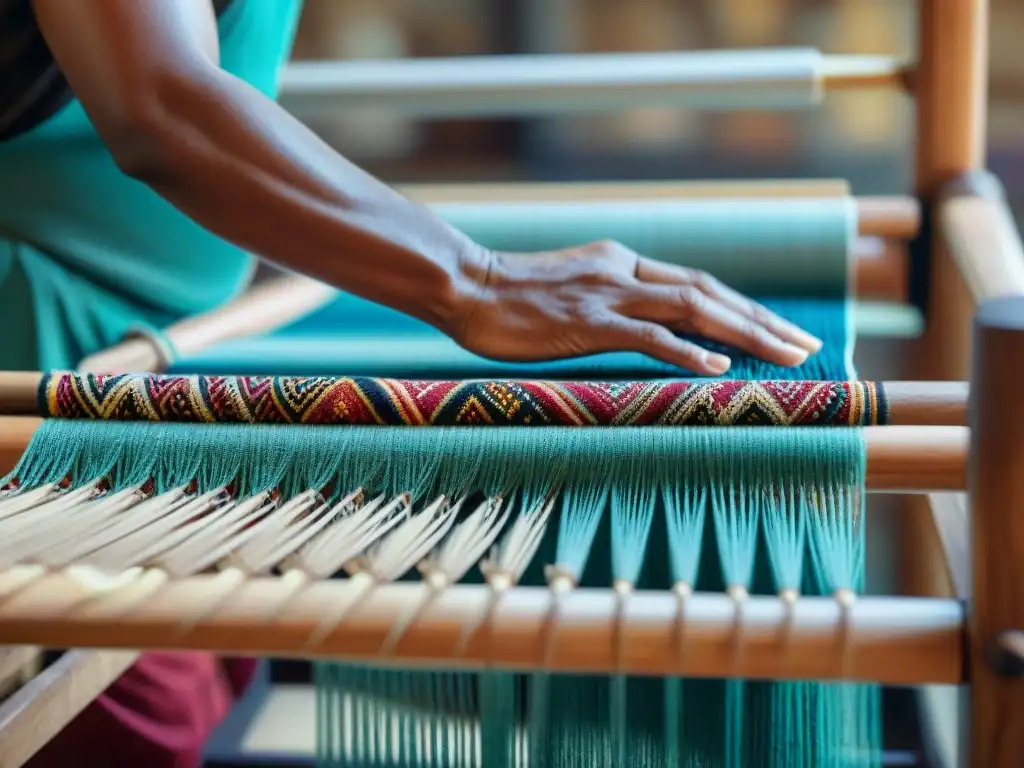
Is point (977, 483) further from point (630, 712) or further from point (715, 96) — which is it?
point (715, 96)

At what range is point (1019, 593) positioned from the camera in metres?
0.46

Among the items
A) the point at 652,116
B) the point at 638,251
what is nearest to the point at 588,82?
the point at 638,251

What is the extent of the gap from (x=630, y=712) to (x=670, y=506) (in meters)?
0.16

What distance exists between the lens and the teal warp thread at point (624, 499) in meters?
0.52

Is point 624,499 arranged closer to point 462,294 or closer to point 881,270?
point 462,294

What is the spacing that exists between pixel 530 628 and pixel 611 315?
10.2 inches

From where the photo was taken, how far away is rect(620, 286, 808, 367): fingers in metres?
0.69

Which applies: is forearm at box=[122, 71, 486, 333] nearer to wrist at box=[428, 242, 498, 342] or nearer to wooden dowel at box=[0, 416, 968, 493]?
wrist at box=[428, 242, 498, 342]

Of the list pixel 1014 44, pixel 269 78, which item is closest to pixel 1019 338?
pixel 269 78

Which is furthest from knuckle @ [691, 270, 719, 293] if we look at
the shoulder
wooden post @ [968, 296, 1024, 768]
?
the shoulder

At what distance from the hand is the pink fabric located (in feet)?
1.68

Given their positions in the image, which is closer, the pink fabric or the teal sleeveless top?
the teal sleeveless top

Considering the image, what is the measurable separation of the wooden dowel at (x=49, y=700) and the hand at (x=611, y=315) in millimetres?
300

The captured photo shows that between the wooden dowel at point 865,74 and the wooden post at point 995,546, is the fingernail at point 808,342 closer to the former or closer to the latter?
the wooden post at point 995,546
